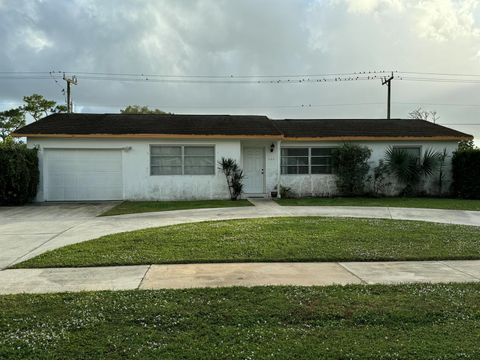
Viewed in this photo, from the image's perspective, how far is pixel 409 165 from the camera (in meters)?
17.7

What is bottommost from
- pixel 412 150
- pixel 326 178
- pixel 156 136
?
pixel 326 178

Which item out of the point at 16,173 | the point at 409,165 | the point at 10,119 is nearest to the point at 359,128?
the point at 409,165

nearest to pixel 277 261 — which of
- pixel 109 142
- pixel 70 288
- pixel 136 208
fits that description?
pixel 70 288

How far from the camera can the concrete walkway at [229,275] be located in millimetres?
5207

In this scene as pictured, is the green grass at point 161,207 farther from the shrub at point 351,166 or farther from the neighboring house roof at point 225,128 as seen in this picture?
the shrub at point 351,166

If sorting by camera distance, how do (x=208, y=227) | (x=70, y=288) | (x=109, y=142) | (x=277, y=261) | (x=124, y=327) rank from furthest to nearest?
(x=109, y=142) < (x=208, y=227) < (x=277, y=261) < (x=70, y=288) < (x=124, y=327)

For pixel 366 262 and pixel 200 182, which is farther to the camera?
pixel 200 182

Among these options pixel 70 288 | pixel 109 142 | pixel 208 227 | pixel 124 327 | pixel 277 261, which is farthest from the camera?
pixel 109 142

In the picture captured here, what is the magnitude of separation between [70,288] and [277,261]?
304cm

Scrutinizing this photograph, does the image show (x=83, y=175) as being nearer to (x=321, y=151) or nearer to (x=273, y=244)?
(x=321, y=151)

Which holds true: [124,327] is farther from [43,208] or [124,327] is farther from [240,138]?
[240,138]

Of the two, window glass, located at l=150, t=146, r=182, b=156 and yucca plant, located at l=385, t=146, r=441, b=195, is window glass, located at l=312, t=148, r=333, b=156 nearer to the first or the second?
yucca plant, located at l=385, t=146, r=441, b=195

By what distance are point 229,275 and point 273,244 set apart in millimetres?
2051

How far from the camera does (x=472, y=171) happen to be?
17391 mm
